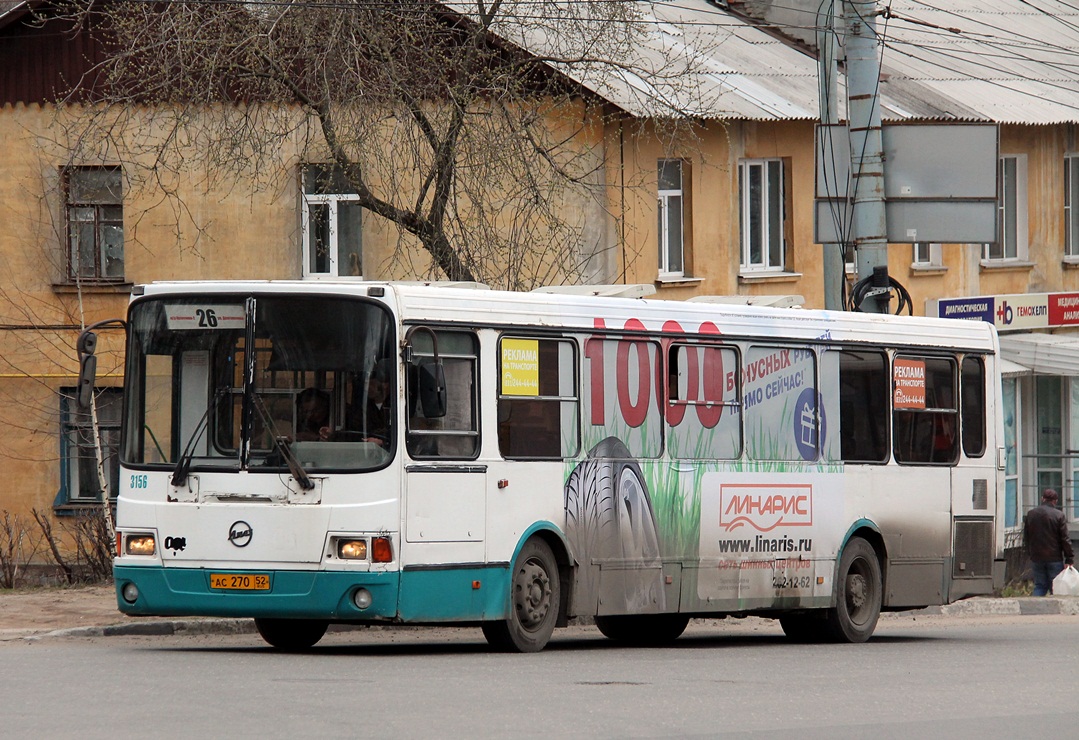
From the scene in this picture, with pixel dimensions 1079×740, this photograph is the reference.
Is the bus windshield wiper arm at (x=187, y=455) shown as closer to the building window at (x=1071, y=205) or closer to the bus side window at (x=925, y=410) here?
the bus side window at (x=925, y=410)

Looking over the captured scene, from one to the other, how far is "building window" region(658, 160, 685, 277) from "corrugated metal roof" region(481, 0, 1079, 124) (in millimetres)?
1449

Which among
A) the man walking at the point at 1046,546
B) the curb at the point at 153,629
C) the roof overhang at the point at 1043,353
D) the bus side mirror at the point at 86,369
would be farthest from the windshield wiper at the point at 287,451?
the roof overhang at the point at 1043,353

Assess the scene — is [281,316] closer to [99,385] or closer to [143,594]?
[143,594]

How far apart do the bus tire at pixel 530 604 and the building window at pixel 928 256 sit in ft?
62.3

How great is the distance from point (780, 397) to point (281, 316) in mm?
4728

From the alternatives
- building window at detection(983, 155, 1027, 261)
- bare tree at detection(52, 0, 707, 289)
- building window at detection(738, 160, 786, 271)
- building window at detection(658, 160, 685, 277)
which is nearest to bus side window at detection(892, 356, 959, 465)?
bare tree at detection(52, 0, 707, 289)

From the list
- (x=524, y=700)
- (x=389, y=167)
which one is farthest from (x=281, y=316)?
(x=389, y=167)

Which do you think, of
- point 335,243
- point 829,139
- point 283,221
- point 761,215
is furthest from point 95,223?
point 829,139

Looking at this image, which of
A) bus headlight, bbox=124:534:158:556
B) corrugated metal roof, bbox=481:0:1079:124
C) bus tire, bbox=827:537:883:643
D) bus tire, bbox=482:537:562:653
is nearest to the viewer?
bus headlight, bbox=124:534:158:556

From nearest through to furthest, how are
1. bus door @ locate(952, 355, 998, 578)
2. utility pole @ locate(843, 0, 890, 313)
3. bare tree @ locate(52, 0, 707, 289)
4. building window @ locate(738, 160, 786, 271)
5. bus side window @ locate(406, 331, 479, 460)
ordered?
bus side window @ locate(406, 331, 479, 460), bus door @ locate(952, 355, 998, 578), bare tree @ locate(52, 0, 707, 289), utility pole @ locate(843, 0, 890, 313), building window @ locate(738, 160, 786, 271)

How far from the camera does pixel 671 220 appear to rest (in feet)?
93.0

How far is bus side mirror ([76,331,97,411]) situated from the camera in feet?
42.2

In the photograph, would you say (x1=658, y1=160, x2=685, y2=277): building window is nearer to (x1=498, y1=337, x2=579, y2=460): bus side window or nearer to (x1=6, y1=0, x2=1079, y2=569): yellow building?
(x1=6, y1=0, x2=1079, y2=569): yellow building

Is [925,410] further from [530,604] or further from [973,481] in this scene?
[530,604]
